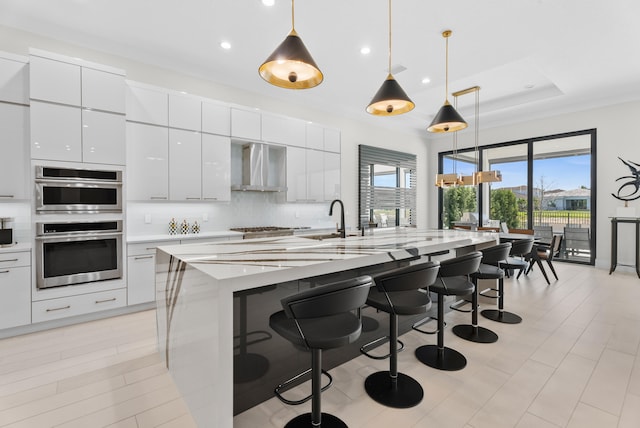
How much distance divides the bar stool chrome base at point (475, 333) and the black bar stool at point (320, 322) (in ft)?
5.46

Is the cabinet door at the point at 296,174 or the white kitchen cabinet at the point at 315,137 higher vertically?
the white kitchen cabinet at the point at 315,137

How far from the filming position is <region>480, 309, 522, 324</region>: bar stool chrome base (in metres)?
3.22

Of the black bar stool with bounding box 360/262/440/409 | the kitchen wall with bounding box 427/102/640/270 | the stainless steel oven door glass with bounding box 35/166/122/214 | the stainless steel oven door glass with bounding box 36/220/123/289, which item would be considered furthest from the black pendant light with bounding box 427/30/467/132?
the kitchen wall with bounding box 427/102/640/270

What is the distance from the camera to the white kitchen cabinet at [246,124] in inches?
176

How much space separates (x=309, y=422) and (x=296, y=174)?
396cm

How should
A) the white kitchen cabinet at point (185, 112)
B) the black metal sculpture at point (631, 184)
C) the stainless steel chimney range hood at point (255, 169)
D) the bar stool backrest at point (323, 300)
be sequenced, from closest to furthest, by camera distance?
the bar stool backrest at point (323, 300), the white kitchen cabinet at point (185, 112), the stainless steel chimney range hood at point (255, 169), the black metal sculpture at point (631, 184)

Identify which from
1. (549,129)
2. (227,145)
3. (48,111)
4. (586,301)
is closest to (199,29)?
(227,145)

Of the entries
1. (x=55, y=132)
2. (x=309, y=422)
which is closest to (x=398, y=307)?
(x=309, y=422)

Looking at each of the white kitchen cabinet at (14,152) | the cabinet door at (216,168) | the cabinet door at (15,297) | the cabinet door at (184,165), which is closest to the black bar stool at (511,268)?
the cabinet door at (216,168)

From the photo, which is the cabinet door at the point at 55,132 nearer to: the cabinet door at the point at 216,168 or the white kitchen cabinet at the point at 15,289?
the white kitchen cabinet at the point at 15,289

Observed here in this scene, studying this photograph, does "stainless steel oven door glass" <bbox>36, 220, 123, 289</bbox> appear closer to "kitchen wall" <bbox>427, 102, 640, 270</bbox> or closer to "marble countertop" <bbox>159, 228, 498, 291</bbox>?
"marble countertop" <bbox>159, 228, 498, 291</bbox>

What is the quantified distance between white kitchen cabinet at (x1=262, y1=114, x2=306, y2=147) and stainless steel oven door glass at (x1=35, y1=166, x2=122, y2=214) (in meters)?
2.17

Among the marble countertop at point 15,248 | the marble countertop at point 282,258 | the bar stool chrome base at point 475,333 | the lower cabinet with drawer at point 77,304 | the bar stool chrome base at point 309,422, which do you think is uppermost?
the marble countertop at point 282,258

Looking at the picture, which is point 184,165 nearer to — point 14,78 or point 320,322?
point 14,78
